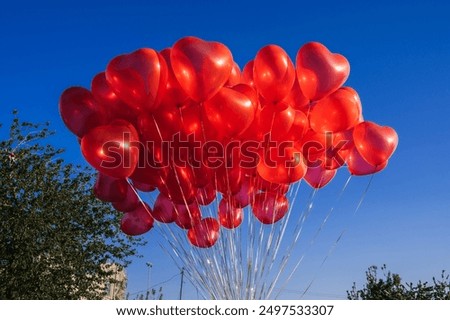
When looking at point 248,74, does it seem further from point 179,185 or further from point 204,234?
point 204,234

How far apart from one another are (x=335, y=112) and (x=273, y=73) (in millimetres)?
940

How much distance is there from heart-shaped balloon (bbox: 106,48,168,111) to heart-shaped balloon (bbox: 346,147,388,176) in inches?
112

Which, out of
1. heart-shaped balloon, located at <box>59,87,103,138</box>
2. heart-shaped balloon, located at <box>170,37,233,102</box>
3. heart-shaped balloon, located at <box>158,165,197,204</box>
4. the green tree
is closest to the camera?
heart-shaped balloon, located at <box>170,37,233,102</box>

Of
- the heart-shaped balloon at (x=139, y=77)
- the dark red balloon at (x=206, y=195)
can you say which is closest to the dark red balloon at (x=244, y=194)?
the dark red balloon at (x=206, y=195)

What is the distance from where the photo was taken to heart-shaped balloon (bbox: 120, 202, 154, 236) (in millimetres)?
7953

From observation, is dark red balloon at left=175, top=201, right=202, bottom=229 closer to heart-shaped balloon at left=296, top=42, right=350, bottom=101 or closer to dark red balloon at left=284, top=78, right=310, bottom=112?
dark red balloon at left=284, top=78, right=310, bottom=112

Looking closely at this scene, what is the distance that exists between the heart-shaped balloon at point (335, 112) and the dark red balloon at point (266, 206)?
1.48 meters

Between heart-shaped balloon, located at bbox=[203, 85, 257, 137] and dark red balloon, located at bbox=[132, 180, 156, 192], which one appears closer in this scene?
heart-shaped balloon, located at bbox=[203, 85, 257, 137]

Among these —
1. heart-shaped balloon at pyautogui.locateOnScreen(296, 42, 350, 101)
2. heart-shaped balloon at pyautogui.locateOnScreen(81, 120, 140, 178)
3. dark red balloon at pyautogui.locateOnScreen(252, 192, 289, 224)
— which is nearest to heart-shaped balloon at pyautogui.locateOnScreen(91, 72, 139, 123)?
heart-shaped balloon at pyautogui.locateOnScreen(81, 120, 140, 178)

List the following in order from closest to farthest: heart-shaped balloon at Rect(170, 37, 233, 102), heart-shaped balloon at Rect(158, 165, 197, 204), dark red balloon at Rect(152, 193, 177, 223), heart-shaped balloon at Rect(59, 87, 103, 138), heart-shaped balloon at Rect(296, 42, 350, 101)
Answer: heart-shaped balloon at Rect(170, 37, 233, 102), heart-shaped balloon at Rect(296, 42, 350, 101), heart-shaped balloon at Rect(59, 87, 103, 138), heart-shaped balloon at Rect(158, 165, 197, 204), dark red balloon at Rect(152, 193, 177, 223)

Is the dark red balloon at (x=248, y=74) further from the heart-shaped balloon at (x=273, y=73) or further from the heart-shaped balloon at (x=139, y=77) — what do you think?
the heart-shaped balloon at (x=139, y=77)
